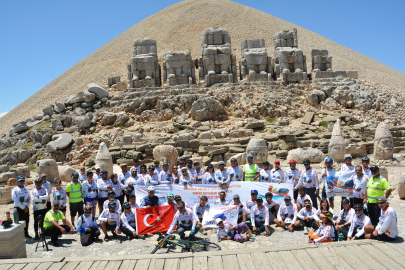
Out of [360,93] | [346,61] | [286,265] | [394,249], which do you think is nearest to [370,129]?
[360,93]

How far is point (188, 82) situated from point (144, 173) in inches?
532

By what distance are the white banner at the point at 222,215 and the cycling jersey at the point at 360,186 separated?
287 centimetres

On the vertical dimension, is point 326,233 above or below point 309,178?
below

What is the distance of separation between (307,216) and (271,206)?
95cm

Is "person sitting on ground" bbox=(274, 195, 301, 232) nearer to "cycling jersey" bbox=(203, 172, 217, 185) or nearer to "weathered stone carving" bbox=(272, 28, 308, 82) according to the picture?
"cycling jersey" bbox=(203, 172, 217, 185)

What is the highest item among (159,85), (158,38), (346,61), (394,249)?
(158,38)

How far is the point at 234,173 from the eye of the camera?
9.82 m

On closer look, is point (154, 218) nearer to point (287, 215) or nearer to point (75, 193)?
point (75, 193)

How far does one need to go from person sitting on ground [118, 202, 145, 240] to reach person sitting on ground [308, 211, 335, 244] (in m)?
3.83

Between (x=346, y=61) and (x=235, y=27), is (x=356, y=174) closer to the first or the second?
(x=346, y=61)

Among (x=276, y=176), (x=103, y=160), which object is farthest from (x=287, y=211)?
(x=103, y=160)

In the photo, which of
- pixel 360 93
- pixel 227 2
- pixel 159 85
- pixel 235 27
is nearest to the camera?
pixel 360 93

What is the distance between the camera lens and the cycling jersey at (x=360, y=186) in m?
8.34

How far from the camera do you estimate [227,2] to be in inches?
2462
